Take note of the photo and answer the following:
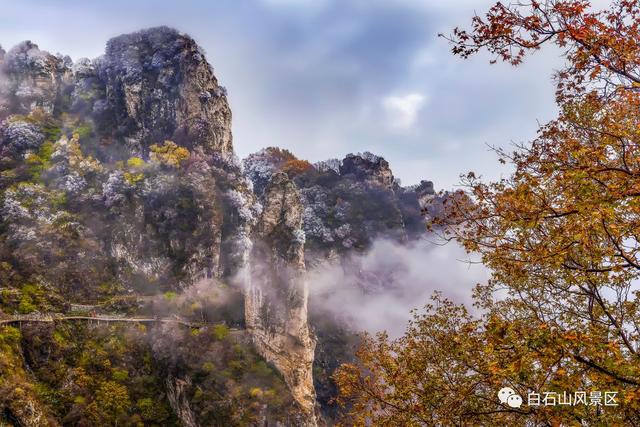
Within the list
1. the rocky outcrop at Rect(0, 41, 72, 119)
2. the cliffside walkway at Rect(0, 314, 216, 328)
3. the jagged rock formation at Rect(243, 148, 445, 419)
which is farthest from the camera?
the jagged rock formation at Rect(243, 148, 445, 419)

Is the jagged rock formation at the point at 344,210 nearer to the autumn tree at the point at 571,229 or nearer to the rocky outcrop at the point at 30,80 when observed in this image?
the rocky outcrop at the point at 30,80

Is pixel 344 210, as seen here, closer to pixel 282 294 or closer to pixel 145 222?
pixel 282 294

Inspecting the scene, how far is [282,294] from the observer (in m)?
54.2

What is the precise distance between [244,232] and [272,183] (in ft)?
25.8

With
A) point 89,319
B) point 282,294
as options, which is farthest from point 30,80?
point 282,294

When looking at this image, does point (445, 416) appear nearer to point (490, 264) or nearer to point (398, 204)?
point (490, 264)

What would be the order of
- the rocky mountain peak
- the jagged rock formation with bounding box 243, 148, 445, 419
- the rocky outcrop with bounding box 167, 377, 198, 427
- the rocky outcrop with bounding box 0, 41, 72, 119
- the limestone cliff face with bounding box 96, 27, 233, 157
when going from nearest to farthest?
1. the rocky outcrop with bounding box 167, 377, 198, 427
2. the limestone cliff face with bounding box 96, 27, 233, 157
3. the rocky outcrop with bounding box 0, 41, 72, 119
4. the jagged rock formation with bounding box 243, 148, 445, 419
5. the rocky mountain peak

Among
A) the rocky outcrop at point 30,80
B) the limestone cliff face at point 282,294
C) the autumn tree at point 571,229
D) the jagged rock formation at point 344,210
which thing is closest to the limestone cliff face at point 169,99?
the rocky outcrop at point 30,80

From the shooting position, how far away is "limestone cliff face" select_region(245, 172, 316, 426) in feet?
167

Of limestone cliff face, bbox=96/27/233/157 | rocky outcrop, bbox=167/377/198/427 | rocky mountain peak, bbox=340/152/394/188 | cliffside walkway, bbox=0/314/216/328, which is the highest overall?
rocky mountain peak, bbox=340/152/394/188

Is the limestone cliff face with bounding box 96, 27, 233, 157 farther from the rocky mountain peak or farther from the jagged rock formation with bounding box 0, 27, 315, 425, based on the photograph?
the rocky mountain peak

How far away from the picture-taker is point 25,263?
46.1m

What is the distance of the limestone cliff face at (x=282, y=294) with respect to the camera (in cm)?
5097

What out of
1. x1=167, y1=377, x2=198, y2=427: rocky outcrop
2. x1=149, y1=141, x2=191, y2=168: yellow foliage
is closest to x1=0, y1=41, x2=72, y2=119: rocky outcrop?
x1=149, y1=141, x2=191, y2=168: yellow foliage
